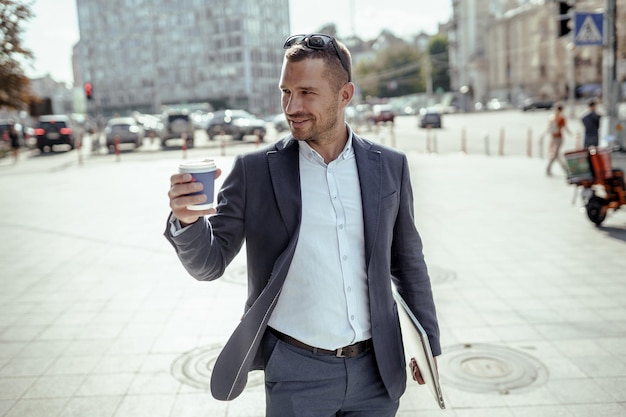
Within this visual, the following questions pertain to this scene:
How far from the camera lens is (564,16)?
43.3ft

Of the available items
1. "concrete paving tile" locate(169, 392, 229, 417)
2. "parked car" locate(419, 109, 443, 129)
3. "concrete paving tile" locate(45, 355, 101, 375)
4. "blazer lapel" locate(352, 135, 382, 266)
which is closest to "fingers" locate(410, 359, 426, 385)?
"blazer lapel" locate(352, 135, 382, 266)

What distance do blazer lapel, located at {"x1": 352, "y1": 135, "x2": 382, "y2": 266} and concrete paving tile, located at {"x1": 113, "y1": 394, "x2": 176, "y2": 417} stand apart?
2385mm

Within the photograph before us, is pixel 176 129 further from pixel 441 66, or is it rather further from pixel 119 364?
pixel 441 66

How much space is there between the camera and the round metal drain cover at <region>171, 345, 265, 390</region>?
4324 mm

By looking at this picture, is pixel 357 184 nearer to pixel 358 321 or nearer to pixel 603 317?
pixel 358 321

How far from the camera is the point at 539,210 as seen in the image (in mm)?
10508

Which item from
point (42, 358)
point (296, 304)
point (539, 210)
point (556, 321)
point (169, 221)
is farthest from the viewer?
point (539, 210)

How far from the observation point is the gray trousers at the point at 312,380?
2.11 meters

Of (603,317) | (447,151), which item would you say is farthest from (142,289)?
(447,151)

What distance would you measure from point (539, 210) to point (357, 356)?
914cm

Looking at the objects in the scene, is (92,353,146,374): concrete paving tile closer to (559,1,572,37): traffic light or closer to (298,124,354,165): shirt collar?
(298,124,354,165): shirt collar

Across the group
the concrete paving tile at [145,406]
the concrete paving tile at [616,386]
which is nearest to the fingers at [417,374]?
the concrete paving tile at [145,406]

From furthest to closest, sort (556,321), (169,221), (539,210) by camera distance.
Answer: (539,210) < (556,321) < (169,221)

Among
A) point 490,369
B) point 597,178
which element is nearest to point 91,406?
point 490,369
